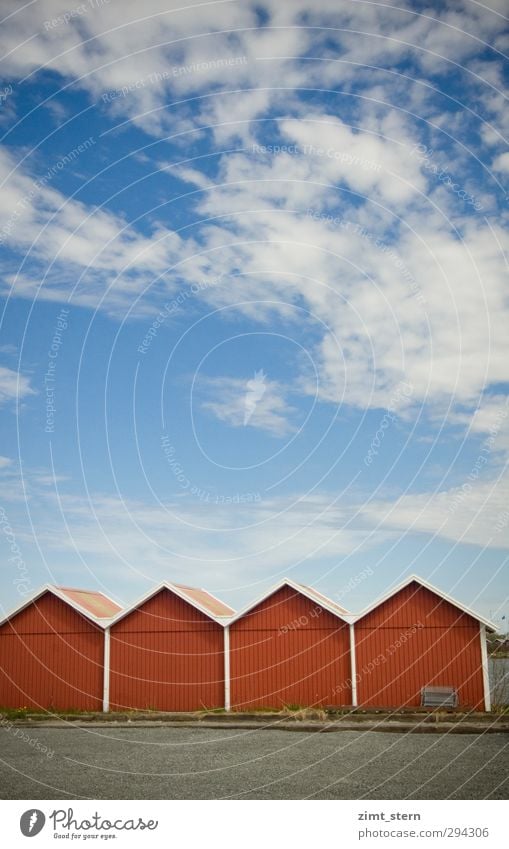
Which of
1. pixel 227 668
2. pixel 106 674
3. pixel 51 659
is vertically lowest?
pixel 106 674

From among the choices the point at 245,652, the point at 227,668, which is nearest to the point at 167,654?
the point at 227,668

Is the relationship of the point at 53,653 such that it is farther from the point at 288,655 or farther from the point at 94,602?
the point at 288,655

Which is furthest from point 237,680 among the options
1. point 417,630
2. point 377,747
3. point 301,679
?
point 377,747

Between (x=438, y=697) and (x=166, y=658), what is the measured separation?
32.9ft

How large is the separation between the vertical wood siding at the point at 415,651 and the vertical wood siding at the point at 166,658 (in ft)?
18.1

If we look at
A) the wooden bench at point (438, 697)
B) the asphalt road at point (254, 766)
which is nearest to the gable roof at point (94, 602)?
the asphalt road at point (254, 766)

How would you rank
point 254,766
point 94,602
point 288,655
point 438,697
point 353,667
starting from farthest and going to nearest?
point 94,602
point 288,655
point 353,667
point 438,697
point 254,766

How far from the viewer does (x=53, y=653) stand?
29.1m

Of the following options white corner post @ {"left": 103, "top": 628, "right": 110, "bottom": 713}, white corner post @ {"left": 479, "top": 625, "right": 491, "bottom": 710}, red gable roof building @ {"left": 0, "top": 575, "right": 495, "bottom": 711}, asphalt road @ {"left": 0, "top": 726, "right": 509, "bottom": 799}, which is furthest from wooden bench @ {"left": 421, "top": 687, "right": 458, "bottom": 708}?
white corner post @ {"left": 103, "top": 628, "right": 110, "bottom": 713}

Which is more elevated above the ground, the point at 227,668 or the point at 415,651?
the point at 415,651

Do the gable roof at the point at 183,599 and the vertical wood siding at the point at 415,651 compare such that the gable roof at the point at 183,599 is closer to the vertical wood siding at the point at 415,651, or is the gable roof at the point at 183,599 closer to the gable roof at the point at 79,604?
the gable roof at the point at 79,604

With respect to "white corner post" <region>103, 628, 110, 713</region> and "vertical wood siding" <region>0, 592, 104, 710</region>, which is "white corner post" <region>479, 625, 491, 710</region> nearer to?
"white corner post" <region>103, 628, 110, 713</region>

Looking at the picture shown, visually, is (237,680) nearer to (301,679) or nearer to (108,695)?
(301,679)
